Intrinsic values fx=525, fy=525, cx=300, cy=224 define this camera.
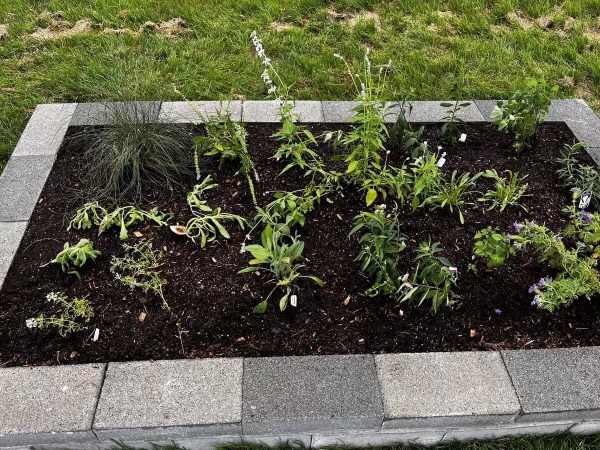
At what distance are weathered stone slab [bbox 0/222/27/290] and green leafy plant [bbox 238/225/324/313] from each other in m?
1.07

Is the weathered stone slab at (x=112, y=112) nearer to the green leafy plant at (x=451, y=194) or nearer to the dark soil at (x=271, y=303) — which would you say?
the dark soil at (x=271, y=303)

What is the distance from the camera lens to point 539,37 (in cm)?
422

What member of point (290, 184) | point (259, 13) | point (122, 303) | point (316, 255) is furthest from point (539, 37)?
point (122, 303)

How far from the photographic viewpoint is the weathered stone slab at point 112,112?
9.32 ft

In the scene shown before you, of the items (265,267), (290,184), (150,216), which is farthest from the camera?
(290,184)

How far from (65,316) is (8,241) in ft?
1.94

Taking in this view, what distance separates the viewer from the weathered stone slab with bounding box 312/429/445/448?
1.95 m

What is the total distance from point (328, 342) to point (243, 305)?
0.39m

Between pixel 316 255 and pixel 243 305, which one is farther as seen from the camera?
pixel 316 255

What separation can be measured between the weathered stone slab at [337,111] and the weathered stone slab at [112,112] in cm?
100

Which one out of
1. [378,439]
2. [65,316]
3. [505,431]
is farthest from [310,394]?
[65,316]

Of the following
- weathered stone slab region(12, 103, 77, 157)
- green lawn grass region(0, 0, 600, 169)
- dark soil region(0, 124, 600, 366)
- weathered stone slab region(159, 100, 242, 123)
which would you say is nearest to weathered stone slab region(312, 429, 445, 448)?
dark soil region(0, 124, 600, 366)

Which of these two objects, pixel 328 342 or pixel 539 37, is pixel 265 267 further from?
pixel 539 37

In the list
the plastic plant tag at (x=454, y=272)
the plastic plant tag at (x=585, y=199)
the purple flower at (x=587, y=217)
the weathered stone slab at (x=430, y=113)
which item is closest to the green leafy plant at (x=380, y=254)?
the plastic plant tag at (x=454, y=272)
